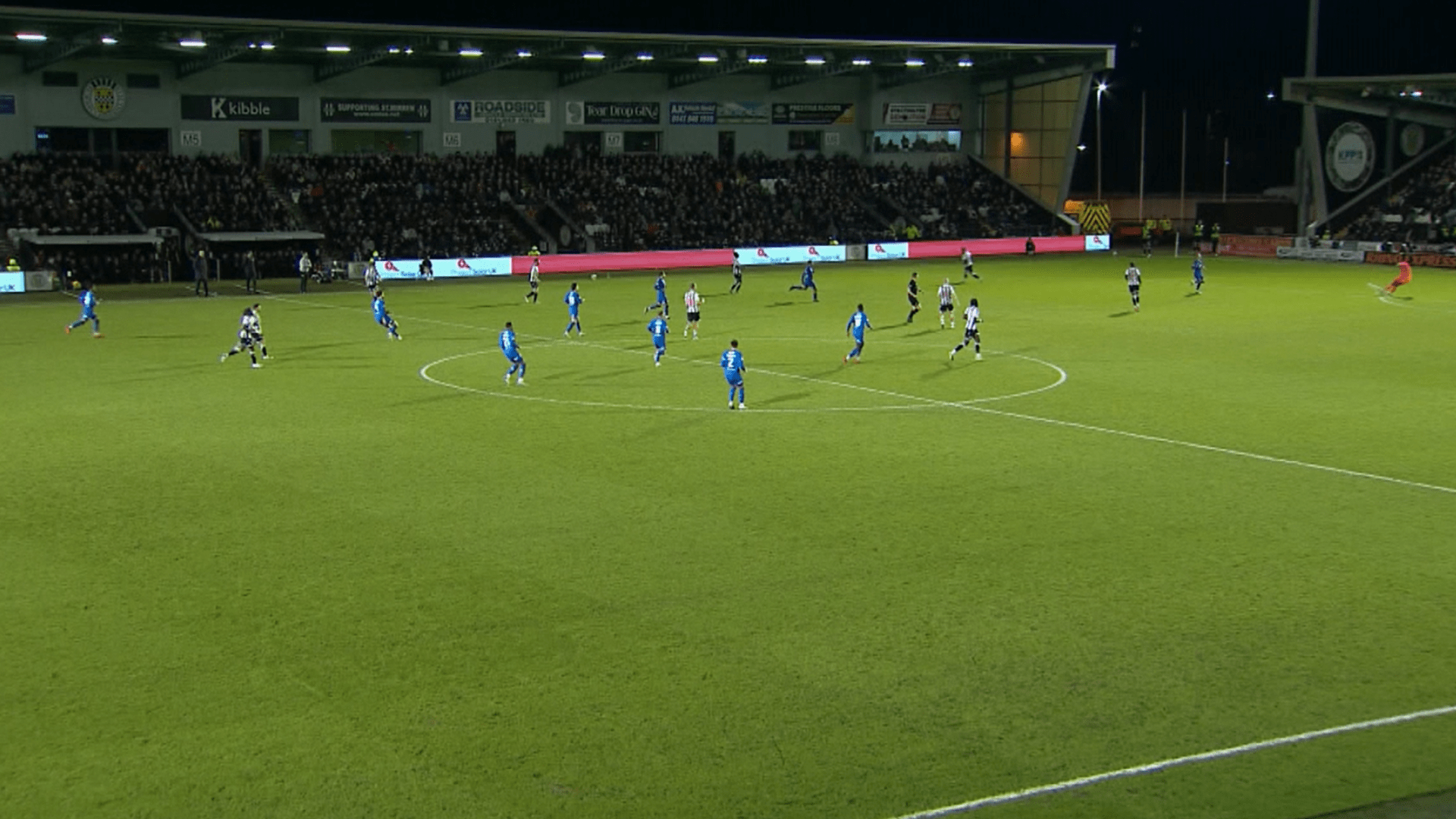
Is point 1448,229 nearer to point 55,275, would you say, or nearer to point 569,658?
point 55,275

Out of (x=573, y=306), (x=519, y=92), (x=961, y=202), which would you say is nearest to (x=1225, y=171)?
(x=961, y=202)

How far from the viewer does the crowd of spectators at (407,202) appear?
67.4 m

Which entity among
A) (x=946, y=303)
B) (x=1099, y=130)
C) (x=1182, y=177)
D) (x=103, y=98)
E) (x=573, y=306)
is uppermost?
(x=103, y=98)

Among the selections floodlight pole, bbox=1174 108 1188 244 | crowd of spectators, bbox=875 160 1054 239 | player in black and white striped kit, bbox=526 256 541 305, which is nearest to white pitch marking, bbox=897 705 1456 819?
player in black and white striped kit, bbox=526 256 541 305

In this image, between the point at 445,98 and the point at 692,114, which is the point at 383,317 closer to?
the point at 445,98

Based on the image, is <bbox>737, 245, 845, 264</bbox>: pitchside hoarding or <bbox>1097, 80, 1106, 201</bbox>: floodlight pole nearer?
<bbox>737, 245, 845, 264</bbox>: pitchside hoarding

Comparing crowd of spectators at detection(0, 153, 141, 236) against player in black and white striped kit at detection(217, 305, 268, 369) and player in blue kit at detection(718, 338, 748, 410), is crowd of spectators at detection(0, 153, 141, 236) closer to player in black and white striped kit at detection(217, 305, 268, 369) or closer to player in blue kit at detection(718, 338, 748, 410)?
player in black and white striped kit at detection(217, 305, 268, 369)

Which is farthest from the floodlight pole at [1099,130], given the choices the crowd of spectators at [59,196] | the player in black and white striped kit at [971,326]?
the crowd of spectators at [59,196]

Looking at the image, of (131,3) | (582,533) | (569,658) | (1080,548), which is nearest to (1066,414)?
(1080,548)

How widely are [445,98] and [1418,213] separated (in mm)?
53820

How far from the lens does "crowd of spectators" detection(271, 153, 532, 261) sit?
67438mm

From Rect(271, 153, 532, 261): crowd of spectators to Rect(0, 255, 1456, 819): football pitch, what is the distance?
1417 inches

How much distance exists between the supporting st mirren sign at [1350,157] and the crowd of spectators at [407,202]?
1857 inches

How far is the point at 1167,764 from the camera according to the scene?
34.9 feet
